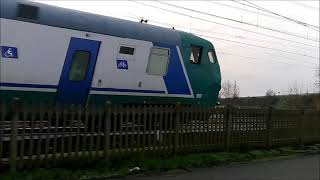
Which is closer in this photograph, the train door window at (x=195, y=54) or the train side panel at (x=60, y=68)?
the train side panel at (x=60, y=68)

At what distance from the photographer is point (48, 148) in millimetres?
9812

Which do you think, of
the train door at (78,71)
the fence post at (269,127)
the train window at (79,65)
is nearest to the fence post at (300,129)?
the fence post at (269,127)

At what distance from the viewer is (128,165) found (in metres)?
11.1

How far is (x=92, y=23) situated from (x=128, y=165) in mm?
4815

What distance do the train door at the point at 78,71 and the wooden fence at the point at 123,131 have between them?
2308 mm

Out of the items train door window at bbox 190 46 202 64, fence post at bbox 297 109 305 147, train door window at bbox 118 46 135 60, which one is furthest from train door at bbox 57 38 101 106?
fence post at bbox 297 109 305 147

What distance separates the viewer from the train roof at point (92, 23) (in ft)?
41.1

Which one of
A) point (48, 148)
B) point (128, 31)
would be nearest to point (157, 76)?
point (128, 31)

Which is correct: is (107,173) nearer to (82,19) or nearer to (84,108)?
(84,108)

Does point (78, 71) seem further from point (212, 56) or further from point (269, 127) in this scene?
point (269, 127)

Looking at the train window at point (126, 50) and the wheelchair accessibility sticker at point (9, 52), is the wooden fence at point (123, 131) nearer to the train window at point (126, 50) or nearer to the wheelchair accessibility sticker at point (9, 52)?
the train window at point (126, 50)

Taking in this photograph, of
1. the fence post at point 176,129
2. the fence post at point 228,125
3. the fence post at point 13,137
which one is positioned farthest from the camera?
the fence post at point 228,125

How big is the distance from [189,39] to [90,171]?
809cm

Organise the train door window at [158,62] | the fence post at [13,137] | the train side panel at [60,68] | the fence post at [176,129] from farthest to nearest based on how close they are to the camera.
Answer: the train door window at [158,62]
the fence post at [176,129]
the train side panel at [60,68]
the fence post at [13,137]
